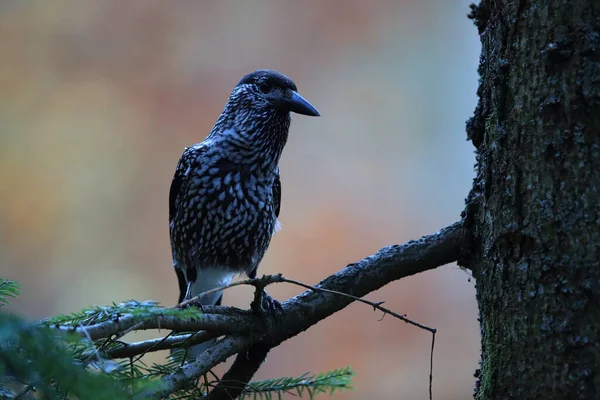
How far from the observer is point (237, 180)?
2555mm

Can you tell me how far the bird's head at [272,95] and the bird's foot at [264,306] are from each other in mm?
977

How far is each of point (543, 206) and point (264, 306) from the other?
82cm

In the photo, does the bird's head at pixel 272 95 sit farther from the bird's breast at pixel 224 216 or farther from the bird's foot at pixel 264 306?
the bird's foot at pixel 264 306

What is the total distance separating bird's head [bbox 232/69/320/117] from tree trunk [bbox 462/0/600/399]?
1.13m

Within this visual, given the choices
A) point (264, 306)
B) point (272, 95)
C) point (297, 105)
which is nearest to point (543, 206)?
point (264, 306)

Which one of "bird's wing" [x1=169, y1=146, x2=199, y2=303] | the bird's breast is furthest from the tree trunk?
"bird's wing" [x1=169, y1=146, x2=199, y2=303]

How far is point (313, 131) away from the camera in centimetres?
509

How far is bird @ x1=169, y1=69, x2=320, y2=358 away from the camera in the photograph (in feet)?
8.39

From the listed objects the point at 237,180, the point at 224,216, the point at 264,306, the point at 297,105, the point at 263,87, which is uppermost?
the point at 263,87

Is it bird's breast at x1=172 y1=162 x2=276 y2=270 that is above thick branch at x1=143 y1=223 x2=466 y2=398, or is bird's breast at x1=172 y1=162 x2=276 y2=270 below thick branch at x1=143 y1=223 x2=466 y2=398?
above

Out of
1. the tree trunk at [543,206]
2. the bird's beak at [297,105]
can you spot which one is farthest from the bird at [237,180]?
the tree trunk at [543,206]

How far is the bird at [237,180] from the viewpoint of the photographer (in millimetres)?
2557

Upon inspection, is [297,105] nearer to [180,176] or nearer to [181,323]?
[180,176]

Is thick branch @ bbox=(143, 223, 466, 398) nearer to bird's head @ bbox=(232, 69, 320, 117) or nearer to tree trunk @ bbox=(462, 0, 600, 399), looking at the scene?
tree trunk @ bbox=(462, 0, 600, 399)
